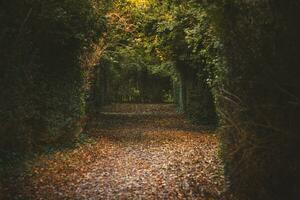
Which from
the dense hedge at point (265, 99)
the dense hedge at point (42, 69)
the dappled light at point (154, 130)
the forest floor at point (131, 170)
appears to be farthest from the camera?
the dense hedge at point (42, 69)

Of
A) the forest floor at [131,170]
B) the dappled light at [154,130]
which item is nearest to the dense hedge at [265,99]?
the dappled light at [154,130]

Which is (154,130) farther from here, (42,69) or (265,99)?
(265,99)

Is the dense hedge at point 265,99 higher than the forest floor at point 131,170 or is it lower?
higher

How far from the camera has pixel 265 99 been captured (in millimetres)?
7891

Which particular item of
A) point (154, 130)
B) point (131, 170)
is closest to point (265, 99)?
point (131, 170)

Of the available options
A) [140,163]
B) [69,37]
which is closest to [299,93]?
[140,163]

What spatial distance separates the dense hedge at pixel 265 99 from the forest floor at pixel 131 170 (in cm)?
228

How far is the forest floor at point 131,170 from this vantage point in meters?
10.9

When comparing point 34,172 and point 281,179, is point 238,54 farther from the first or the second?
point 34,172

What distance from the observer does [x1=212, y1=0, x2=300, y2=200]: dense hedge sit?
734 cm

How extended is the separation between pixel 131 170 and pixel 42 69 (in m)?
4.46

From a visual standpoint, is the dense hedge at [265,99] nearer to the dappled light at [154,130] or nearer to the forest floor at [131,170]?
the dappled light at [154,130]

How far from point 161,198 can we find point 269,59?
4.17m

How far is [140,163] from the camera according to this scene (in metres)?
15.5
